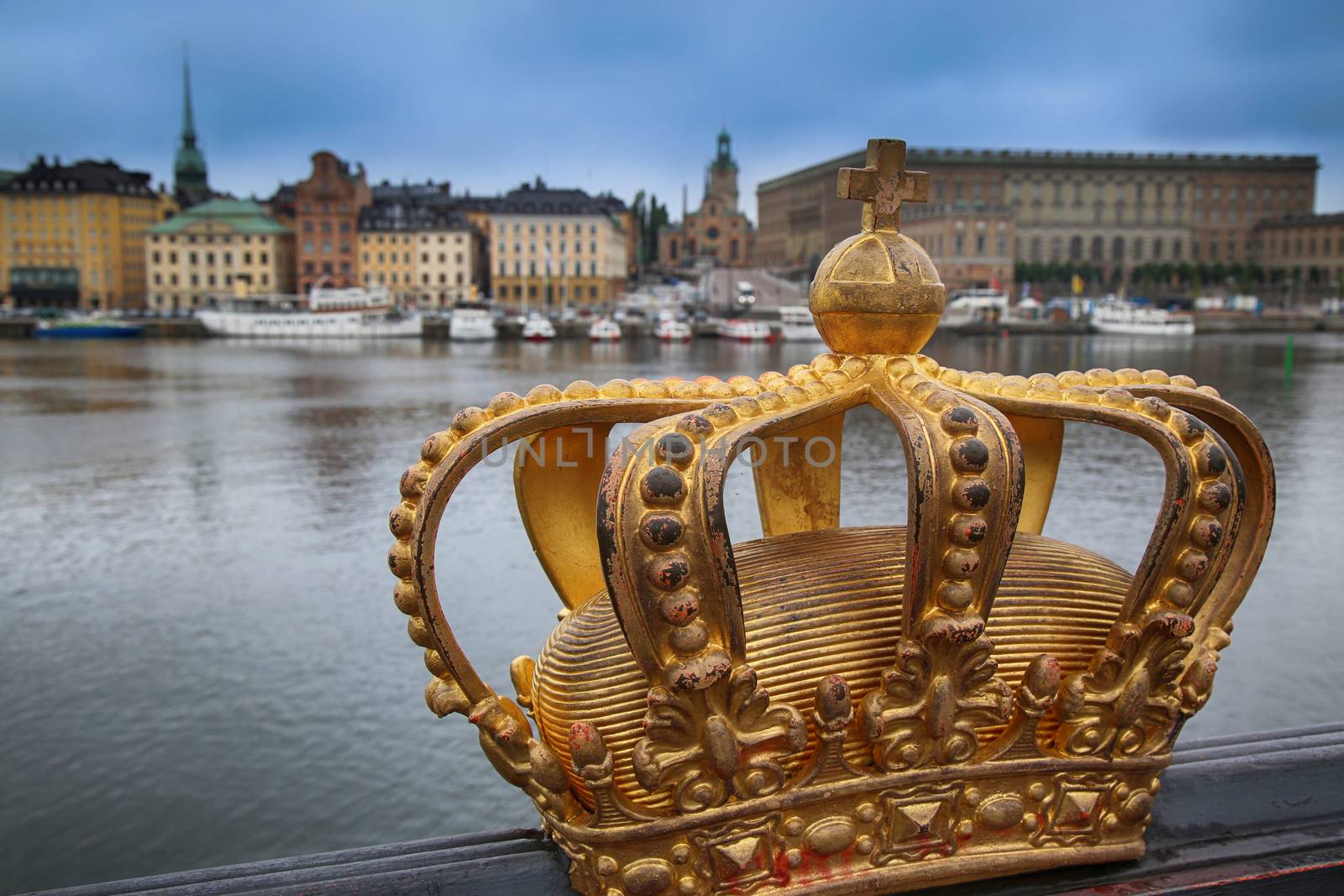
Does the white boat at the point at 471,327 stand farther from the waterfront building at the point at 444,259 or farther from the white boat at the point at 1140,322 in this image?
the white boat at the point at 1140,322

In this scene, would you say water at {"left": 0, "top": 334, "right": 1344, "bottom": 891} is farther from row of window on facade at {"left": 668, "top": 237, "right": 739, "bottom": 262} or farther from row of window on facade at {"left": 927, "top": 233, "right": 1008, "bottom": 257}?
row of window on facade at {"left": 668, "top": 237, "right": 739, "bottom": 262}

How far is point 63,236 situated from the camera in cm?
7275

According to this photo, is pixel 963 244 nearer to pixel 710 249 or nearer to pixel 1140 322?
pixel 1140 322

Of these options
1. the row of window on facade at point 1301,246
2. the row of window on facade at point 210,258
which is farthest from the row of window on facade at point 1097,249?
the row of window on facade at point 210,258

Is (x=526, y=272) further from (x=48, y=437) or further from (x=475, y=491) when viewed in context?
(x=475, y=491)

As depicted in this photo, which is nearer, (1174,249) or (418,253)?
(418,253)

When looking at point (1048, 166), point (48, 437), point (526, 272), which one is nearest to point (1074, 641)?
point (48, 437)

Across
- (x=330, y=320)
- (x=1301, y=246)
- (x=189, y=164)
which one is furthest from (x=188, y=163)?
(x=1301, y=246)

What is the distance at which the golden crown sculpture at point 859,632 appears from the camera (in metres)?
1.86

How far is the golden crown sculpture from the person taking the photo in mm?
1862

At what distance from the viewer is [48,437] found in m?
17.5

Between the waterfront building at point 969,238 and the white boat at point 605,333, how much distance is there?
1124 inches

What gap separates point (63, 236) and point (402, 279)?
2386 centimetres

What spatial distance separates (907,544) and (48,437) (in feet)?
61.1
